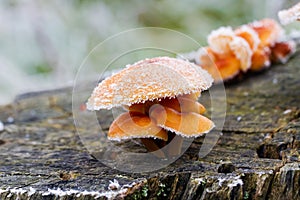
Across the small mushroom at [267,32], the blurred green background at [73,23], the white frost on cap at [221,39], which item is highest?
the blurred green background at [73,23]

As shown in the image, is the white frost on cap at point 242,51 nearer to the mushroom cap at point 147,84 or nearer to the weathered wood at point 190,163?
Answer: the weathered wood at point 190,163

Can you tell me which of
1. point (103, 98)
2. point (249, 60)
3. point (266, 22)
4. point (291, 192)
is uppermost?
point (266, 22)

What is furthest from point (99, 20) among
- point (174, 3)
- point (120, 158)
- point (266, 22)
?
point (120, 158)

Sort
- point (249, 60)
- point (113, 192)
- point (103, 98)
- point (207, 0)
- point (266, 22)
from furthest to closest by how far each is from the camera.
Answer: point (207, 0), point (266, 22), point (249, 60), point (103, 98), point (113, 192)

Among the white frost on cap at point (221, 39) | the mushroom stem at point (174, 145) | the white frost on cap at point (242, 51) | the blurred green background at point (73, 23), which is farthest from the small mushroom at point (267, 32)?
the blurred green background at point (73, 23)

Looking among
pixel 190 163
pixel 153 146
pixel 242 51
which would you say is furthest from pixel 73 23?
pixel 190 163

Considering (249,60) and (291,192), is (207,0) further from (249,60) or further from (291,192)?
(291,192)
